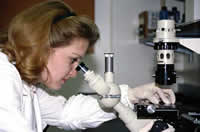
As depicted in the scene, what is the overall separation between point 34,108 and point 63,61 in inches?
10.7

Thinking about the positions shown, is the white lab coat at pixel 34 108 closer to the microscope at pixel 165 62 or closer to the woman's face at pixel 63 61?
the woman's face at pixel 63 61

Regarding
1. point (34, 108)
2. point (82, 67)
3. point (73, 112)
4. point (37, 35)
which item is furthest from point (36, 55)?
point (73, 112)

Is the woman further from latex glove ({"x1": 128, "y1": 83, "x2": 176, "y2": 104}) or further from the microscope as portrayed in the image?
the microscope

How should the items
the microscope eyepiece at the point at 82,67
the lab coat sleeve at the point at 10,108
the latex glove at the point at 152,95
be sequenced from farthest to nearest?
the latex glove at the point at 152,95
the microscope eyepiece at the point at 82,67
the lab coat sleeve at the point at 10,108

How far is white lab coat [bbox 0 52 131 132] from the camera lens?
776 millimetres

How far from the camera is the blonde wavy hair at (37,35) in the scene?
0.95 m

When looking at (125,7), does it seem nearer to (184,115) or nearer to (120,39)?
(120,39)

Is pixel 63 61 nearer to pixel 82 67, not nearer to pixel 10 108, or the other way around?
pixel 82 67

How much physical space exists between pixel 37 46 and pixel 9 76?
17 cm

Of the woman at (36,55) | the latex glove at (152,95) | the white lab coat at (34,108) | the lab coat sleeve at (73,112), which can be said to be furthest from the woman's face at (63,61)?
the latex glove at (152,95)

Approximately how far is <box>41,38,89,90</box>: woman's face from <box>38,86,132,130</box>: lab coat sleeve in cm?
23

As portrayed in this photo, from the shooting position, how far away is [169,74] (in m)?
0.91

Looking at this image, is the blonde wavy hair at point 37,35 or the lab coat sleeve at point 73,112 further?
the lab coat sleeve at point 73,112

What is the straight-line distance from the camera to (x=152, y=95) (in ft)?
3.93
